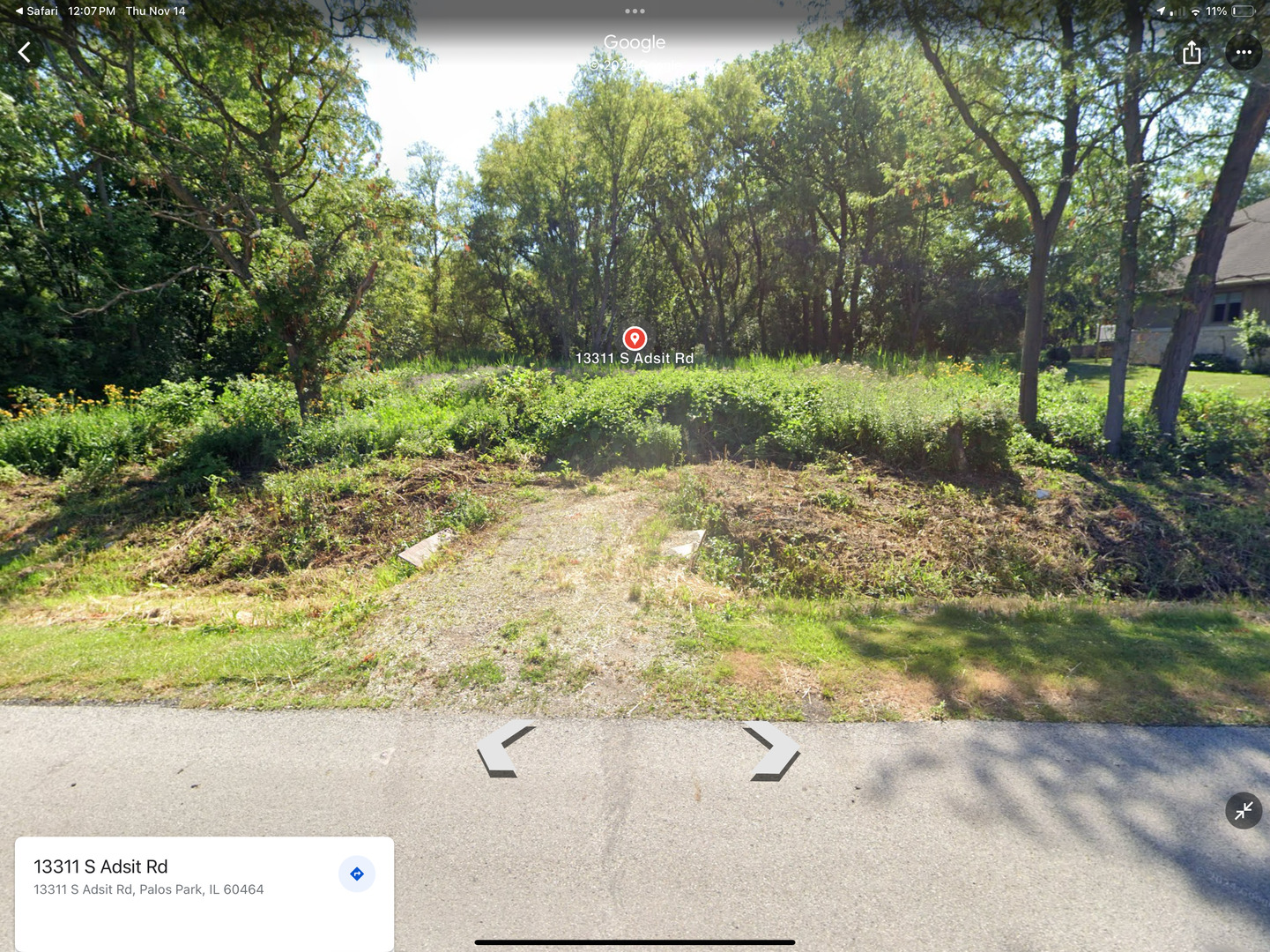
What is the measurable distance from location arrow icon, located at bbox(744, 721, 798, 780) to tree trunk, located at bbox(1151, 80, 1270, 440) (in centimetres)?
962

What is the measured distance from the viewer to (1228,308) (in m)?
21.2

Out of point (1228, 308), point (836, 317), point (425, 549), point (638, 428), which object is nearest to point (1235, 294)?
point (1228, 308)

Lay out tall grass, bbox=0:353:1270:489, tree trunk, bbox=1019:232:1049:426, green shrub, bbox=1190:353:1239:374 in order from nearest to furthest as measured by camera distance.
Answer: tall grass, bbox=0:353:1270:489
tree trunk, bbox=1019:232:1049:426
green shrub, bbox=1190:353:1239:374

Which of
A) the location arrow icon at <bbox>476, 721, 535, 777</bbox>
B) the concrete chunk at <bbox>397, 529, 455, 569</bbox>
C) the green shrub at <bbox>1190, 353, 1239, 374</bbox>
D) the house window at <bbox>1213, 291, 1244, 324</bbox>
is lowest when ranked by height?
the concrete chunk at <bbox>397, 529, 455, 569</bbox>

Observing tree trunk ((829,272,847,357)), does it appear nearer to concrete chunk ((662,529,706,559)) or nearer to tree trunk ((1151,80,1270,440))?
tree trunk ((1151,80,1270,440))

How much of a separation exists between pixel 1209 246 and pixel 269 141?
1452cm

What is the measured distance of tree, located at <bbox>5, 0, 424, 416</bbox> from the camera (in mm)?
8812

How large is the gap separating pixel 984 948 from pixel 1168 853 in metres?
1.07

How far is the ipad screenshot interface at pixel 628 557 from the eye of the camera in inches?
102

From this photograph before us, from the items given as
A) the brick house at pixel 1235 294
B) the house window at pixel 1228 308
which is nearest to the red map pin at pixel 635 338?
the brick house at pixel 1235 294

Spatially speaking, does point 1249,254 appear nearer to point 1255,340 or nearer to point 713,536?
point 1255,340

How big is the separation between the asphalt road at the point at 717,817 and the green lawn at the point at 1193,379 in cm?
1386

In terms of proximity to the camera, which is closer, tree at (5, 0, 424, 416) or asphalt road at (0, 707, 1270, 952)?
asphalt road at (0, 707, 1270, 952)

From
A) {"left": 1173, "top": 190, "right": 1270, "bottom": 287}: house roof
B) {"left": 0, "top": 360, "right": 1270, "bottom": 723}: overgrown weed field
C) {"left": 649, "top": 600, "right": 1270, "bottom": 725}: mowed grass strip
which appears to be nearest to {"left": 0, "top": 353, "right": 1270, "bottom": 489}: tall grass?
{"left": 0, "top": 360, "right": 1270, "bottom": 723}: overgrown weed field
